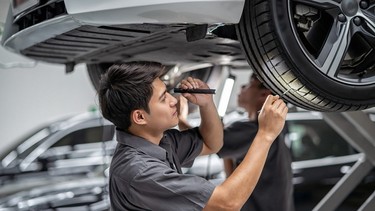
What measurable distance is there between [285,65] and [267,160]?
795 millimetres

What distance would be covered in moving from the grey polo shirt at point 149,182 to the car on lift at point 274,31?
0.35 metres

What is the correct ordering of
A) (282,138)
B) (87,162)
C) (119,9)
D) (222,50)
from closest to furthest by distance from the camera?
(119,9), (222,50), (282,138), (87,162)

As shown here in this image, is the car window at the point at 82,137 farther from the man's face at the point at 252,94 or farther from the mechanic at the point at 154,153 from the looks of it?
the mechanic at the point at 154,153

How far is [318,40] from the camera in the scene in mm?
1961

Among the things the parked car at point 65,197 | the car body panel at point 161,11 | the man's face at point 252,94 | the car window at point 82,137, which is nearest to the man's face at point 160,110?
the car body panel at point 161,11

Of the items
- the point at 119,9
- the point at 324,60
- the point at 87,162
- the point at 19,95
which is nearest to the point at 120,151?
the point at 119,9

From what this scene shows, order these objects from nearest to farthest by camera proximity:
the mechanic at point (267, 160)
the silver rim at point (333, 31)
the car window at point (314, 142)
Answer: the silver rim at point (333, 31)
the mechanic at point (267, 160)
the car window at point (314, 142)

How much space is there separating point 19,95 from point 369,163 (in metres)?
4.87

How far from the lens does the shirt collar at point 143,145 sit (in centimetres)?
178

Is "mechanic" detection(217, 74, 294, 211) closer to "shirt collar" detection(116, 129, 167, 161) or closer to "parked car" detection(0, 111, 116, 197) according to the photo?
"shirt collar" detection(116, 129, 167, 161)

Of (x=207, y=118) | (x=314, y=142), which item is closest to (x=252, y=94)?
(x=207, y=118)

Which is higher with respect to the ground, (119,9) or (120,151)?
(119,9)

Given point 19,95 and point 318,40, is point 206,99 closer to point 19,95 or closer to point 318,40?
point 318,40

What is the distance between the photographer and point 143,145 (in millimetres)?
1782
